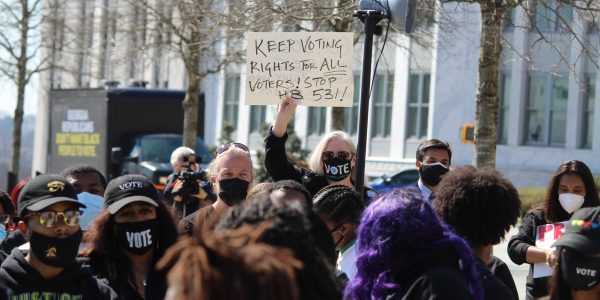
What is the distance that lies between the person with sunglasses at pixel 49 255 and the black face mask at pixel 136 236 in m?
0.35

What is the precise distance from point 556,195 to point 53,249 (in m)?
3.20

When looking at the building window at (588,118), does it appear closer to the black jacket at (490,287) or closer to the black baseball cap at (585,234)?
the black baseball cap at (585,234)

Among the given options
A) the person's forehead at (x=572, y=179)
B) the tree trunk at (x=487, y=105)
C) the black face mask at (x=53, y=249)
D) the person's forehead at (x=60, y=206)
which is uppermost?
the tree trunk at (x=487, y=105)

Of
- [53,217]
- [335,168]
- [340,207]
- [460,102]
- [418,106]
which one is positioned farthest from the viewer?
[418,106]

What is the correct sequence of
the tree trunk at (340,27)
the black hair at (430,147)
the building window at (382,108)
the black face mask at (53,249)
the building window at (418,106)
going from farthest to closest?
the building window at (382,108)
the building window at (418,106)
the tree trunk at (340,27)
the black hair at (430,147)
the black face mask at (53,249)

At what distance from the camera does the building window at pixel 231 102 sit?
138 feet

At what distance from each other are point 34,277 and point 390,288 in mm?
1648

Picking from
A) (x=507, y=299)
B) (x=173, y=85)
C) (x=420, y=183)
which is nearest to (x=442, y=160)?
(x=420, y=183)

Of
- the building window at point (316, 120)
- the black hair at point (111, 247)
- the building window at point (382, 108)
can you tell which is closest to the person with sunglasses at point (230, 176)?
the black hair at point (111, 247)

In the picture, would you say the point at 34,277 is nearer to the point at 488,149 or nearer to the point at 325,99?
the point at 325,99

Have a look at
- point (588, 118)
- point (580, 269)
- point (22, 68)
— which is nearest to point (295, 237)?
point (580, 269)

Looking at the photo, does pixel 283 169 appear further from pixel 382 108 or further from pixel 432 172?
pixel 382 108

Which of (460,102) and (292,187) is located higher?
(460,102)

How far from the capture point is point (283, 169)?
21.2ft
